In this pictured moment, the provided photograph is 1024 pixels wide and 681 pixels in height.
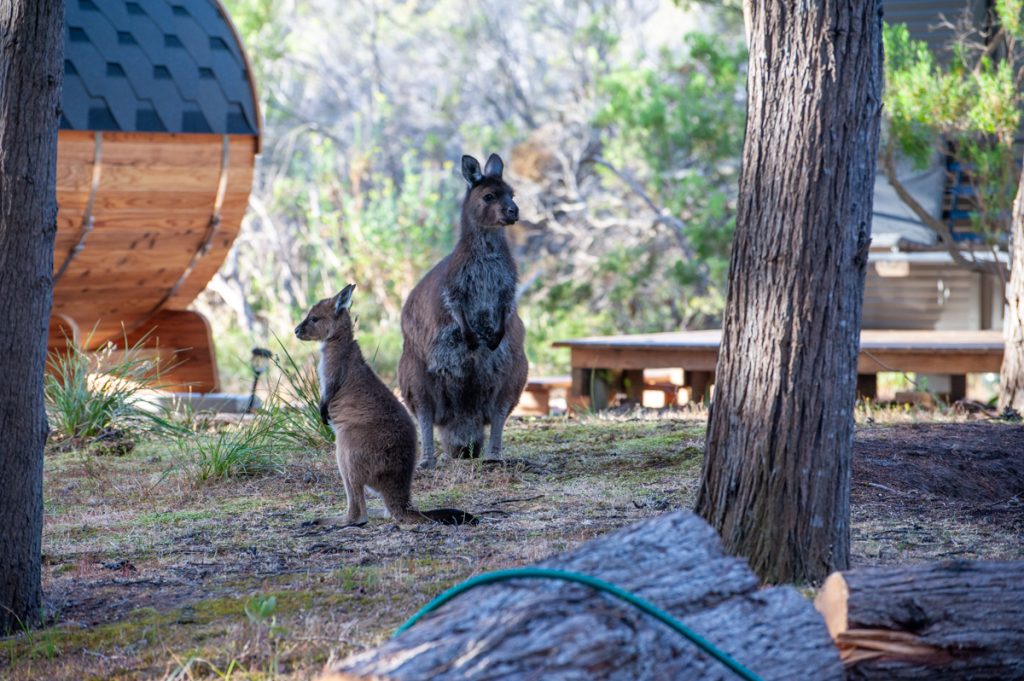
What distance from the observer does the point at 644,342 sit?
11.3m

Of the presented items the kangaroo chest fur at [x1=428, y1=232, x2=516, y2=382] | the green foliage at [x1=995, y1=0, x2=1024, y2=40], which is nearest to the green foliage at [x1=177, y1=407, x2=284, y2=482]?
the kangaroo chest fur at [x1=428, y1=232, x2=516, y2=382]

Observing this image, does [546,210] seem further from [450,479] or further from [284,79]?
[450,479]

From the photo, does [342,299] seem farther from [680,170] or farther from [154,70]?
[680,170]

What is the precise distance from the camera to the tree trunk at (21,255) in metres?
4.18

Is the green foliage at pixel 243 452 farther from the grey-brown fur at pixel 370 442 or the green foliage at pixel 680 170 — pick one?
the green foliage at pixel 680 170

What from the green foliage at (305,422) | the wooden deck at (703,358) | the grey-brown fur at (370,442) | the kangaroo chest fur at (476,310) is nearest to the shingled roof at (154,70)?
the green foliage at (305,422)

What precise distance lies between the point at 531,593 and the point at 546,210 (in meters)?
17.8

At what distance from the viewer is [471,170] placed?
7641 mm

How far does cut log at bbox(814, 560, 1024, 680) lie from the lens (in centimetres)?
328

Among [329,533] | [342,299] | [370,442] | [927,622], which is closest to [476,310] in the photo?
[342,299]

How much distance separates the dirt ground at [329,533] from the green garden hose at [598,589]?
825mm

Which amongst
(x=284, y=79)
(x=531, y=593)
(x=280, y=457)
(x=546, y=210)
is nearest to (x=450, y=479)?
(x=280, y=457)

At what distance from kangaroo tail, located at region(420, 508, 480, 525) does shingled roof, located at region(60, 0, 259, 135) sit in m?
5.35

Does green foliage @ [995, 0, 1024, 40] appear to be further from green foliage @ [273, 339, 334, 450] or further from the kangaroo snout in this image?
green foliage @ [273, 339, 334, 450]
